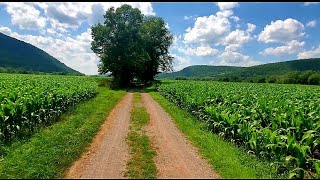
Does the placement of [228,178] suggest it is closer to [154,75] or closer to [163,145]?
[163,145]

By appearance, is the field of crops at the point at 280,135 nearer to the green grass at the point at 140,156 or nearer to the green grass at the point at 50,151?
the green grass at the point at 140,156

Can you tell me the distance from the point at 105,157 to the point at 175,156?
2.58 meters

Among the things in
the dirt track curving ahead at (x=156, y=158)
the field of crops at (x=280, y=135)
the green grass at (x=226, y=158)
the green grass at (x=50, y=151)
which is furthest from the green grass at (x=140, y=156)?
the field of crops at (x=280, y=135)

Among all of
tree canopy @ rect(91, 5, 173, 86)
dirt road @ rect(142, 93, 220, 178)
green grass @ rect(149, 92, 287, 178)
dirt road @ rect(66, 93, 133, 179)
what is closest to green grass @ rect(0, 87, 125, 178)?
dirt road @ rect(66, 93, 133, 179)

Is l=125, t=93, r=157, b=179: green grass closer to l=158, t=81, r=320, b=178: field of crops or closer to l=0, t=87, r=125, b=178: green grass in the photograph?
l=0, t=87, r=125, b=178: green grass

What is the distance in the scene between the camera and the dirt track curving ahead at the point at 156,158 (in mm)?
10547

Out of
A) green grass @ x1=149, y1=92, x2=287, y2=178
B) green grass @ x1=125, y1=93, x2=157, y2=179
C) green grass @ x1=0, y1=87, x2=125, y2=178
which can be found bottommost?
green grass @ x1=149, y1=92, x2=287, y2=178

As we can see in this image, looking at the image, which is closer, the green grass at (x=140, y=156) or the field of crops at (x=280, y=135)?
the green grass at (x=140, y=156)

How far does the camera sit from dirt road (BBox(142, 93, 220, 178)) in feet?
34.9

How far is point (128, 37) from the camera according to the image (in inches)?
2308

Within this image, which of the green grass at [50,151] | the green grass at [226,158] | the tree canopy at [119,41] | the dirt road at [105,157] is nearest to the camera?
the green grass at [50,151]

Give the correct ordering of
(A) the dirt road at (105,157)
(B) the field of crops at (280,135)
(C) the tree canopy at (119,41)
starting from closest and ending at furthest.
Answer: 1. (A) the dirt road at (105,157)
2. (B) the field of crops at (280,135)
3. (C) the tree canopy at (119,41)

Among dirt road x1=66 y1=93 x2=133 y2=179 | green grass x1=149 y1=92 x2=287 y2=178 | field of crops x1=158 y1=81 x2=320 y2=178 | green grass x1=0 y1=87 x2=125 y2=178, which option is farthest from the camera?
field of crops x1=158 y1=81 x2=320 y2=178

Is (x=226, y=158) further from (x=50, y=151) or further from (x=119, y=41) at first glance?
(x=119, y=41)
